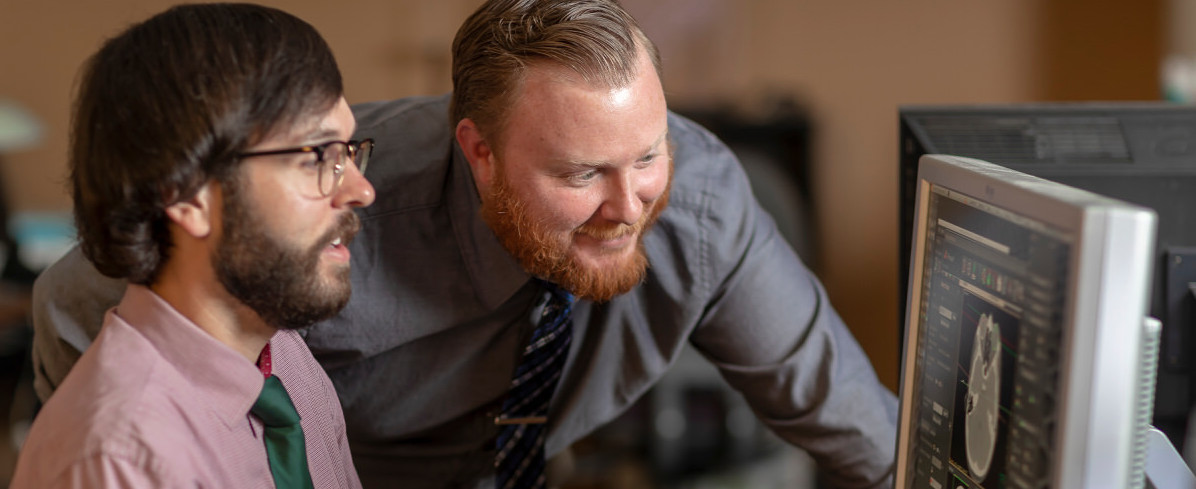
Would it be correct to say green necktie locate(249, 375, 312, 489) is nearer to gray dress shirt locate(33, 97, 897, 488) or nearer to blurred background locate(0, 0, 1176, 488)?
gray dress shirt locate(33, 97, 897, 488)

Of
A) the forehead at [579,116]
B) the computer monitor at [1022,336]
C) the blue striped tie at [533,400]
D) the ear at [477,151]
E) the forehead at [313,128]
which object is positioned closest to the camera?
the computer monitor at [1022,336]

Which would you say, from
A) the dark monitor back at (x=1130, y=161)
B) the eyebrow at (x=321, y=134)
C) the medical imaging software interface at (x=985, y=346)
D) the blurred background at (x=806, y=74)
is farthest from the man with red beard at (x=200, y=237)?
the blurred background at (x=806, y=74)

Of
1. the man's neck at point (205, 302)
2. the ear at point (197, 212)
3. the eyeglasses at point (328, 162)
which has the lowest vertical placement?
the man's neck at point (205, 302)

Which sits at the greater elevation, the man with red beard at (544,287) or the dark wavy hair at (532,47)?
the dark wavy hair at (532,47)

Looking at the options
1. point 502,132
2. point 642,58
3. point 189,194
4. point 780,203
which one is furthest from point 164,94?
point 780,203

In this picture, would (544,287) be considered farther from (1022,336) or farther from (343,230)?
(1022,336)

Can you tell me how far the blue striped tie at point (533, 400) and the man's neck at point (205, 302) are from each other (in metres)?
0.47

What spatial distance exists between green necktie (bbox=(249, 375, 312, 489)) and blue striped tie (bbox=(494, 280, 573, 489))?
1.39ft

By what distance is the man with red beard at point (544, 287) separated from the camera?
116cm

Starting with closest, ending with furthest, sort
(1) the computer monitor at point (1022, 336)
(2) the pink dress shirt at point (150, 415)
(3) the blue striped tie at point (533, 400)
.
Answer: (1) the computer monitor at point (1022, 336) < (2) the pink dress shirt at point (150, 415) < (3) the blue striped tie at point (533, 400)

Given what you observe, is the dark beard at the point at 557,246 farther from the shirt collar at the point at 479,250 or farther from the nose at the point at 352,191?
the nose at the point at 352,191

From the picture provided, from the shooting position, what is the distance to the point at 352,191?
3.12 feet

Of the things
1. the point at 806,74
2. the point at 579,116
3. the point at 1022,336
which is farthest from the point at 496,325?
the point at 806,74

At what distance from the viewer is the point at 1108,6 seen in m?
3.57
